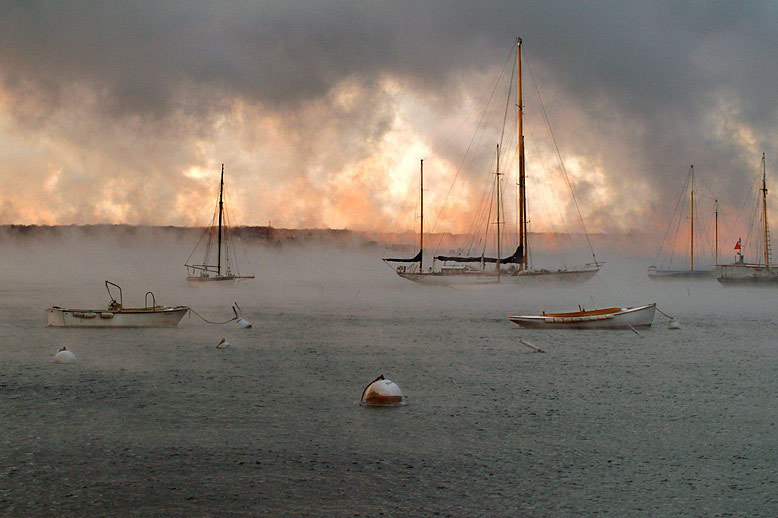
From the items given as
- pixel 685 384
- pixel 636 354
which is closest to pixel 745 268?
pixel 636 354

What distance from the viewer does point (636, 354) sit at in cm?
3631

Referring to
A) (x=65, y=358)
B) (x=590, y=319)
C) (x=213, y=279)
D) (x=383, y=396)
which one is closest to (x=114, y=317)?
(x=65, y=358)

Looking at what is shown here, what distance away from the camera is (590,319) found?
46.1m

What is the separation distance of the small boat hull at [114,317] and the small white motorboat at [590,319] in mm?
21956

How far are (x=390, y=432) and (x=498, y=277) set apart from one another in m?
77.2

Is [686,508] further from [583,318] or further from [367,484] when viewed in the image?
[583,318]

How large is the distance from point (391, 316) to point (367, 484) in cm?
5160

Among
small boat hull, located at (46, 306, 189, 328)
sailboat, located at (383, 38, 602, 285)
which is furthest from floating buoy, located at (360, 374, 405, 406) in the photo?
sailboat, located at (383, 38, 602, 285)

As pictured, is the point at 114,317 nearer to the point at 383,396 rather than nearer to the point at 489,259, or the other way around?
the point at 383,396

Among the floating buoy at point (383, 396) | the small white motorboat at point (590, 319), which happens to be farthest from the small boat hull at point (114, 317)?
the floating buoy at point (383, 396)

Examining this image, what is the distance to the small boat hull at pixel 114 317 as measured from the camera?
152ft

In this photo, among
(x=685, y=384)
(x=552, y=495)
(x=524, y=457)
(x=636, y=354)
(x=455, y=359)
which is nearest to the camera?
(x=552, y=495)

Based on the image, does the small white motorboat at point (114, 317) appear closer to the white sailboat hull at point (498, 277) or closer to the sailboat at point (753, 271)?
the white sailboat hull at point (498, 277)

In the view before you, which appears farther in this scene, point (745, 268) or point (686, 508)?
point (745, 268)
